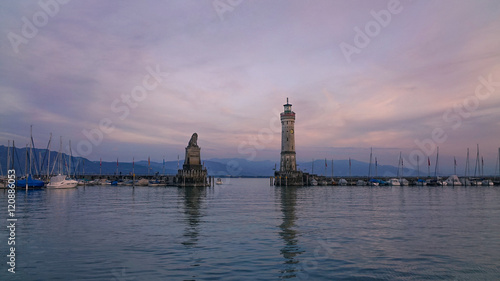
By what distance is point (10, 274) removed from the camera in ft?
49.4

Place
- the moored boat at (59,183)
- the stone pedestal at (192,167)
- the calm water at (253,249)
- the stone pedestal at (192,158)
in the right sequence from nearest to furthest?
1. the calm water at (253,249)
2. the moored boat at (59,183)
3. the stone pedestal at (192,158)
4. the stone pedestal at (192,167)

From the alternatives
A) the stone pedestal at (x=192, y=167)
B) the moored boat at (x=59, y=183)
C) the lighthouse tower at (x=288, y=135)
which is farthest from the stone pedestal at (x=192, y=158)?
the moored boat at (x=59, y=183)

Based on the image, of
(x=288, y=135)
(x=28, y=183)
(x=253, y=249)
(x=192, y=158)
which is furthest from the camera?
(x=288, y=135)

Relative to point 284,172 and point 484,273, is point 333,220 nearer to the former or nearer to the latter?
point 484,273

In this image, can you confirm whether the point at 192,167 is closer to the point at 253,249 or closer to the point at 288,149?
the point at 288,149

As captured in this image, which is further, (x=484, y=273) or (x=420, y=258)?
(x=420, y=258)

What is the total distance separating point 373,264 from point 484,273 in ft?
15.1

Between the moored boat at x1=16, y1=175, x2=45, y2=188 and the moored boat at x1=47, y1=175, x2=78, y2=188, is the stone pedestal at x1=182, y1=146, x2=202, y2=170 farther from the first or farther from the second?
the moored boat at x1=16, y1=175, x2=45, y2=188

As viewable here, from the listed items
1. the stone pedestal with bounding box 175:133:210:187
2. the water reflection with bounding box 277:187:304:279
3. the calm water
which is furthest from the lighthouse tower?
the water reflection with bounding box 277:187:304:279

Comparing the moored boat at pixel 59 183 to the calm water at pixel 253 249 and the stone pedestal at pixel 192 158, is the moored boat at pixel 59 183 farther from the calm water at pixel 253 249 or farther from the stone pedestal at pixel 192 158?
the calm water at pixel 253 249

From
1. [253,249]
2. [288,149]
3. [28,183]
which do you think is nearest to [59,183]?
[28,183]

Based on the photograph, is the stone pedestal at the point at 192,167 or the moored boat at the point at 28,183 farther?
the stone pedestal at the point at 192,167

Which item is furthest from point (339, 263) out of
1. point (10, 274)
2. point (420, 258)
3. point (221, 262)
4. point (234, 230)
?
point (10, 274)

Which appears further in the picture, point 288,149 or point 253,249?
point 288,149
